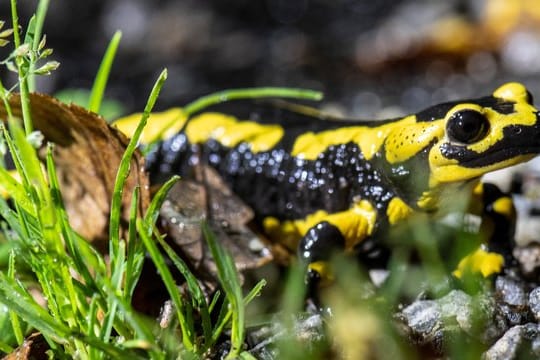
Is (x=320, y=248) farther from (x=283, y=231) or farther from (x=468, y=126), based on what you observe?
(x=468, y=126)

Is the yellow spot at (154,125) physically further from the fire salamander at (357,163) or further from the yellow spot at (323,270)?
the yellow spot at (323,270)

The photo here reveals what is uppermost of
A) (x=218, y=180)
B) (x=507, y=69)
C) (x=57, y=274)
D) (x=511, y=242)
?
(x=57, y=274)

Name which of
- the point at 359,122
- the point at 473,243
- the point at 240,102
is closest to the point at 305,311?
the point at 473,243

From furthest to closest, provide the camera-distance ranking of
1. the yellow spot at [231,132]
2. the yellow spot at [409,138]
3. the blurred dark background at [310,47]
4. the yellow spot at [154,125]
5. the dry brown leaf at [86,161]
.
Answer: the blurred dark background at [310,47] < the yellow spot at [154,125] < the yellow spot at [231,132] < the yellow spot at [409,138] < the dry brown leaf at [86,161]

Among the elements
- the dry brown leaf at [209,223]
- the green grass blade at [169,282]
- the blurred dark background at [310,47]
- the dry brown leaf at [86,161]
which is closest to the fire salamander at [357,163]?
the dry brown leaf at [209,223]

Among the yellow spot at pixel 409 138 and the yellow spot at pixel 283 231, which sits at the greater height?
the yellow spot at pixel 409 138

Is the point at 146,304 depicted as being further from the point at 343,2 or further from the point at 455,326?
the point at 343,2

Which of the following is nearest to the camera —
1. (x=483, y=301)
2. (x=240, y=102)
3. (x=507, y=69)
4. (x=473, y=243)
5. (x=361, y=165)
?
(x=483, y=301)
